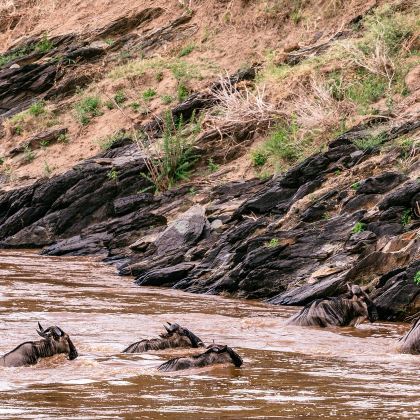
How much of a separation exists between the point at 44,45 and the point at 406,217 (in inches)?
802

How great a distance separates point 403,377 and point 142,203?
46.8 ft

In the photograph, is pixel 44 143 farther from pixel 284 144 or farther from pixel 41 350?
pixel 41 350

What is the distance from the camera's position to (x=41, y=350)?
10852mm

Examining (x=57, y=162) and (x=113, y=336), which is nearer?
(x=113, y=336)

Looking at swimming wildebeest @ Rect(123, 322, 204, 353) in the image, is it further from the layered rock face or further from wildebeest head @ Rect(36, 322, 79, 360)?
the layered rock face

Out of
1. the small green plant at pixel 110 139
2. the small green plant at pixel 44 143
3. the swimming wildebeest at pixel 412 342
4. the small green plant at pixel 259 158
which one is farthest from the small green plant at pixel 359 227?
the small green plant at pixel 44 143

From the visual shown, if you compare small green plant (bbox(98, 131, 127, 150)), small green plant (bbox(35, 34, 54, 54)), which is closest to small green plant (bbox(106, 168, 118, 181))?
small green plant (bbox(98, 131, 127, 150))

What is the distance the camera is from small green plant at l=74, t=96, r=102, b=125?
1170 inches

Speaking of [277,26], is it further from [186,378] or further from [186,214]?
[186,378]

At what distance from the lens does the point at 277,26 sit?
29.4 m

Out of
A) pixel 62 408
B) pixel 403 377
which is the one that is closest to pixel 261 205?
pixel 403 377

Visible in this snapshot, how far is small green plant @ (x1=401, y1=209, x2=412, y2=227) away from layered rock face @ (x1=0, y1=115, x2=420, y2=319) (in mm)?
24

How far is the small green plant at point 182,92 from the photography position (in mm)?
27961

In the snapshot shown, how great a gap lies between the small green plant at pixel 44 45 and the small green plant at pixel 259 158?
12.2 m
